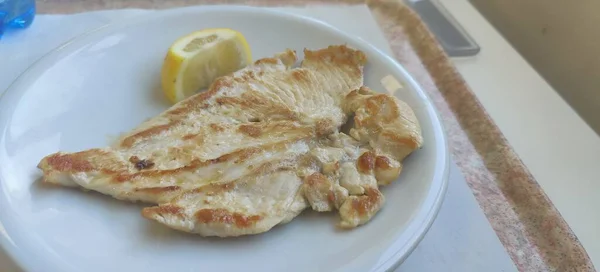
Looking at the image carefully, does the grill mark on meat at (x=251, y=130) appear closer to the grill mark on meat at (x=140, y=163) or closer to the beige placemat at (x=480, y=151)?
the grill mark on meat at (x=140, y=163)

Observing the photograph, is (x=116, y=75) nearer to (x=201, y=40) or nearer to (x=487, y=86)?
(x=201, y=40)

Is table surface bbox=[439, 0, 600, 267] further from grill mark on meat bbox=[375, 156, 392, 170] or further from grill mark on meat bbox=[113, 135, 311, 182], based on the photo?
grill mark on meat bbox=[113, 135, 311, 182]

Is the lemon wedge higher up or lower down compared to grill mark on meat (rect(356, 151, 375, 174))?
higher up

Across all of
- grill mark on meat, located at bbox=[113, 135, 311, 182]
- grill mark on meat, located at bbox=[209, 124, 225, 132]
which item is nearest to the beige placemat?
grill mark on meat, located at bbox=[113, 135, 311, 182]

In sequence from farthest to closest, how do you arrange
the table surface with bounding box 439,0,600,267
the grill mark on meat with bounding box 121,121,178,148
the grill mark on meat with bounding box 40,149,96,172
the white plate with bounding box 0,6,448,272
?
the table surface with bounding box 439,0,600,267
the grill mark on meat with bounding box 121,121,178,148
the grill mark on meat with bounding box 40,149,96,172
the white plate with bounding box 0,6,448,272

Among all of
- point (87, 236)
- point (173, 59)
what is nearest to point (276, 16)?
point (173, 59)

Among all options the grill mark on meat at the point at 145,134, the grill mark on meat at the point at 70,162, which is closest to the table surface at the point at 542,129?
the grill mark on meat at the point at 145,134
